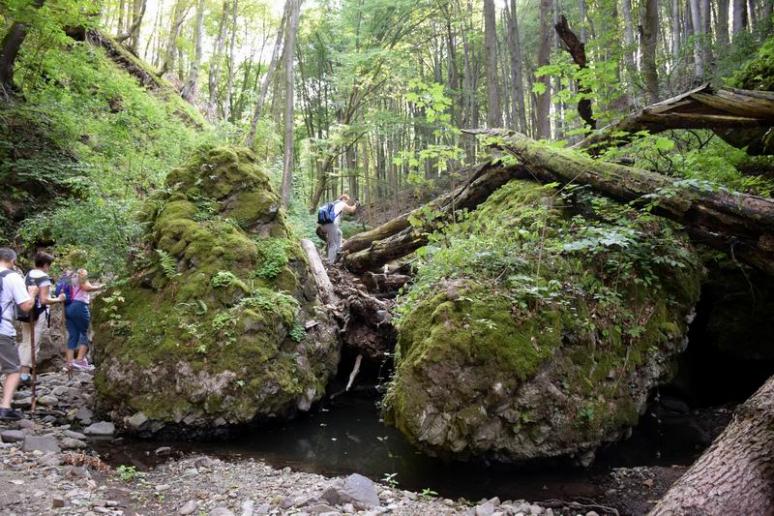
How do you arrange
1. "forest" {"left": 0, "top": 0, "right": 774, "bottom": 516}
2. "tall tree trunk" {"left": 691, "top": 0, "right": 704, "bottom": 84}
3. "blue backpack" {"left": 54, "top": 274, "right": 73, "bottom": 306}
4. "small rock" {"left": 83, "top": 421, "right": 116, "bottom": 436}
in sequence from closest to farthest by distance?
"forest" {"left": 0, "top": 0, "right": 774, "bottom": 516}, "small rock" {"left": 83, "top": 421, "right": 116, "bottom": 436}, "blue backpack" {"left": 54, "top": 274, "right": 73, "bottom": 306}, "tall tree trunk" {"left": 691, "top": 0, "right": 704, "bottom": 84}

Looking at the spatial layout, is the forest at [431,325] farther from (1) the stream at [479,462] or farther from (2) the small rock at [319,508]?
(2) the small rock at [319,508]

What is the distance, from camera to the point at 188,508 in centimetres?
411

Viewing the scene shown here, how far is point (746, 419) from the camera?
11.4 ft

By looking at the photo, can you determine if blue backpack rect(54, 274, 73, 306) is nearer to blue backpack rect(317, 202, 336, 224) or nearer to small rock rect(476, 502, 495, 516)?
blue backpack rect(317, 202, 336, 224)

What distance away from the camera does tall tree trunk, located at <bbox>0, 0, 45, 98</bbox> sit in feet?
31.5

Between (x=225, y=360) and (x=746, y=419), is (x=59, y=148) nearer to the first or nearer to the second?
(x=225, y=360)

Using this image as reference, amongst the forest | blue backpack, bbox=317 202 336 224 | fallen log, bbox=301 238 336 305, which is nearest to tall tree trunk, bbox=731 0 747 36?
the forest

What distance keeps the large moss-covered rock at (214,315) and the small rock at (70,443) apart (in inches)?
23.1

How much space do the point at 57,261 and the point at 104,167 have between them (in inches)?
113

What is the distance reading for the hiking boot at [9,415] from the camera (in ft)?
18.0

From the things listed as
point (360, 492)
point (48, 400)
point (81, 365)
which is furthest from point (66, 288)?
point (360, 492)

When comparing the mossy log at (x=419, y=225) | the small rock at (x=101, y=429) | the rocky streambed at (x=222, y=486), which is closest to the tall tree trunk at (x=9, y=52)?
the mossy log at (x=419, y=225)

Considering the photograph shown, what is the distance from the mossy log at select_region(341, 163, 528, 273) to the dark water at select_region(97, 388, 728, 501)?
3.32 m

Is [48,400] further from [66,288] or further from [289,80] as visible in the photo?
[289,80]
